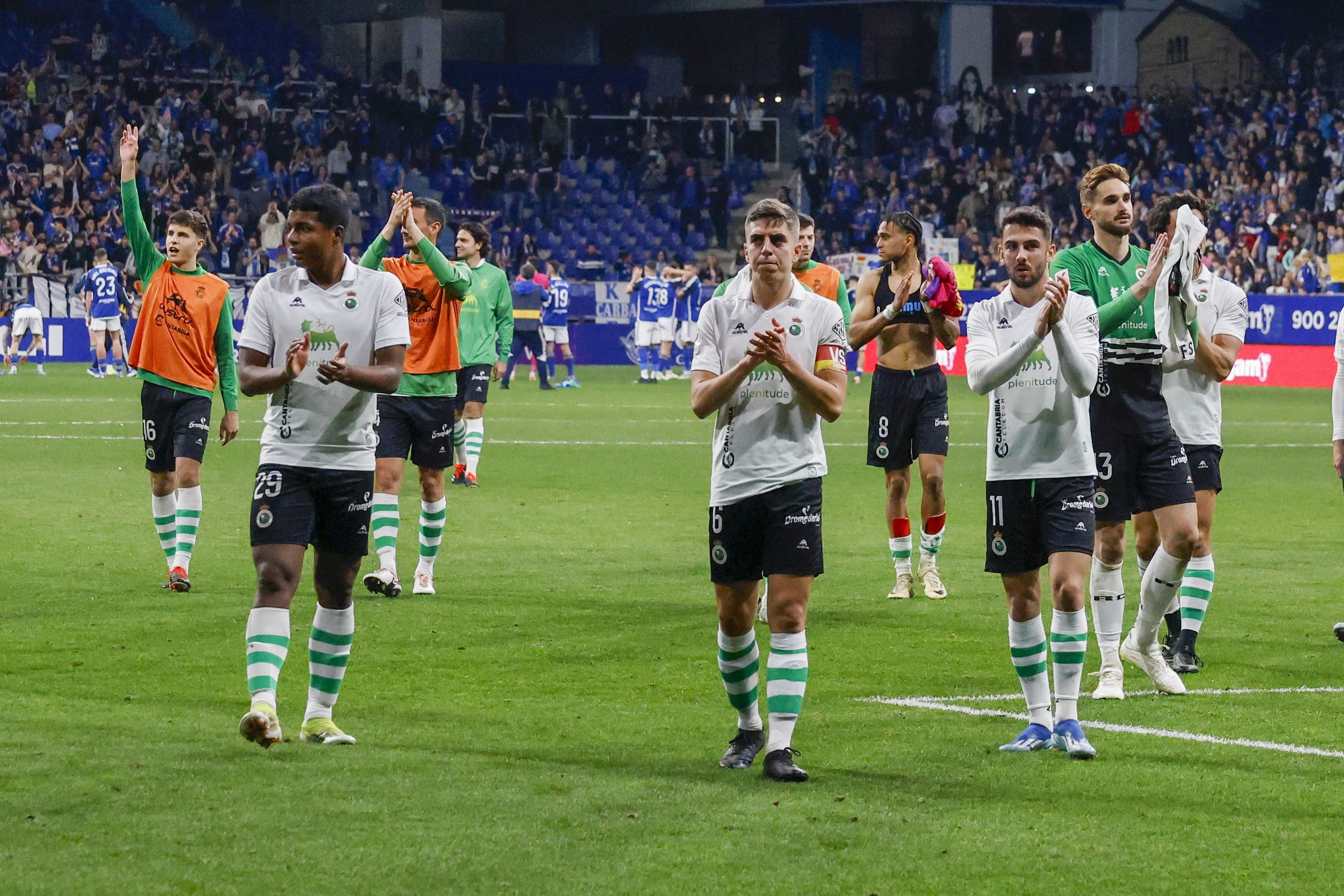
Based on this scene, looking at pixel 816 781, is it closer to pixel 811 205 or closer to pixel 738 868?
pixel 738 868

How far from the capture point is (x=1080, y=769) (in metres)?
6.75

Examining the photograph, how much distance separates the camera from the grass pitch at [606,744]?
538 centimetres

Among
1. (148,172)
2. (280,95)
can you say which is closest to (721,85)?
(280,95)

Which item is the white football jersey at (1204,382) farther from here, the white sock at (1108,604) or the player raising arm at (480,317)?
the player raising arm at (480,317)

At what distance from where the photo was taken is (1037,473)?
717 cm

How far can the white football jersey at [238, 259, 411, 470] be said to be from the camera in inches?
275

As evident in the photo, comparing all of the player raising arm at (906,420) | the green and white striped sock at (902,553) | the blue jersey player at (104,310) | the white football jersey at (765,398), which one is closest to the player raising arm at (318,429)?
the white football jersey at (765,398)

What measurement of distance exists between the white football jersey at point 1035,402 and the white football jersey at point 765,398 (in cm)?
74

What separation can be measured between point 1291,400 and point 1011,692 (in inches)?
934

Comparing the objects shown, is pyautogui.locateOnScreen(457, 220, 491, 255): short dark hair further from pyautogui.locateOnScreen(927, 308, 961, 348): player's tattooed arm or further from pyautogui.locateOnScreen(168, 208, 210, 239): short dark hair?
pyautogui.locateOnScreen(927, 308, 961, 348): player's tattooed arm

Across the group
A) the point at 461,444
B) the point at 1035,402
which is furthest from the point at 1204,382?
the point at 461,444

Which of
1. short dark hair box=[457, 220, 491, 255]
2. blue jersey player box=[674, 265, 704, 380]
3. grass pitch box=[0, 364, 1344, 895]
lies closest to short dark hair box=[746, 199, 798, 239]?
grass pitch box=[0, 364, 1344, 895]

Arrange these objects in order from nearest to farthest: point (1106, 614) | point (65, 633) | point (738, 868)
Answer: point (738, 868) → point (1106, 614) → point (65, 633)

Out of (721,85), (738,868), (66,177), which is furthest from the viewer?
(721,85)
